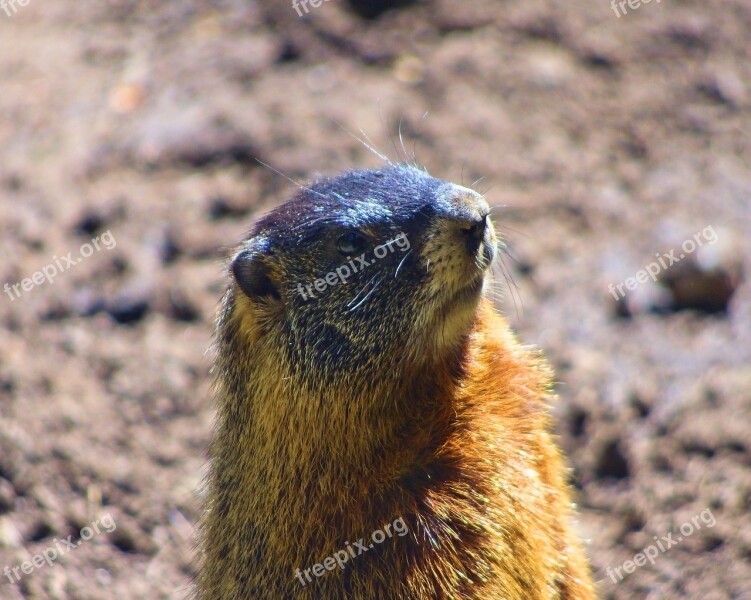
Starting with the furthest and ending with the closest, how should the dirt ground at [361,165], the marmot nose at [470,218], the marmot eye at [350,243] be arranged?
the dirt ground at [361,165]
the marmot eye at [350,243]
the marmot nose at [470,218]

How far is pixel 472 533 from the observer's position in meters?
4.10

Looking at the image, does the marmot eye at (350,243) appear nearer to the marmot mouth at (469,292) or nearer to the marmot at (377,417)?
the marmot at (377,417)

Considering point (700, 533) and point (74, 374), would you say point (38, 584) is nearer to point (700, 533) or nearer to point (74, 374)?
point (74, 374)

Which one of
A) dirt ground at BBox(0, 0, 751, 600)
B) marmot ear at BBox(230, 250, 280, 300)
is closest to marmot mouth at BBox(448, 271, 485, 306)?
marmot ear at BBox(230, 250, 280, 300)

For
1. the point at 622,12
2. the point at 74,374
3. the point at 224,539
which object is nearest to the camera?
the point at 224,539

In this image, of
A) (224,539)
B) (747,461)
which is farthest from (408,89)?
(224,539)

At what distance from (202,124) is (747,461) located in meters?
4.96

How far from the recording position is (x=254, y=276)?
4.28m

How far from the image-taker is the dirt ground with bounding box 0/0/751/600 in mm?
5738

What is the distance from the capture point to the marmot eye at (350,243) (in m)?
4.09

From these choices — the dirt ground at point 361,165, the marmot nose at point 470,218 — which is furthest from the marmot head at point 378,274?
the dirt ground at point 361,165

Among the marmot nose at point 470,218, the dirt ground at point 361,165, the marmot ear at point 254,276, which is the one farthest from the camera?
the dirt ground at point 361,165

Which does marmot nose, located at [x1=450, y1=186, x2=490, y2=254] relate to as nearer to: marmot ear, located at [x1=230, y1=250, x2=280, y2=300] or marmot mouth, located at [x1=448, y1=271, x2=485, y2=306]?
marmot mouth, located at [x1=448, y1=271, x2=485, y2=306]

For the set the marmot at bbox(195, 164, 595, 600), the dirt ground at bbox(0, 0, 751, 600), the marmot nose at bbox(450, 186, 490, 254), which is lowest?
the dirt ground at bbox(0, 0, 751, 600)
